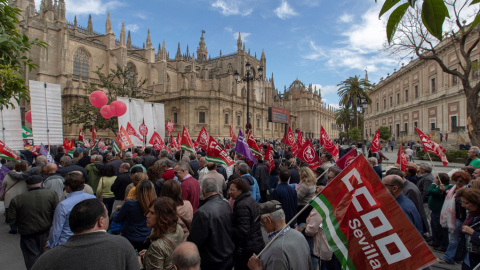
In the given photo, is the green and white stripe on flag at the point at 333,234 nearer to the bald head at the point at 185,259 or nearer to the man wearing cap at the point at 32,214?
the bald head at the point at 185,259

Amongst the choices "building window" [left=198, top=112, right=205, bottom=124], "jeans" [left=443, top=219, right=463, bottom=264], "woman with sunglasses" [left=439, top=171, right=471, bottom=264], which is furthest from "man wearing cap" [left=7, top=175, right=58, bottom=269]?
"building window" [left=198, top=112, right=205, bottom=124]

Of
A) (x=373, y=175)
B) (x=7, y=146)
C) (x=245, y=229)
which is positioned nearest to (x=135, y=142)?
(x=7, y=146)

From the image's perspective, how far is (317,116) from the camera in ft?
236

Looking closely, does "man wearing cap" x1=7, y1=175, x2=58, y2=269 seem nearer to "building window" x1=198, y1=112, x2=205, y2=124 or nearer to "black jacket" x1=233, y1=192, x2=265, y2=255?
"black jacket" x1=233, y1=192, x2=265, y2=255

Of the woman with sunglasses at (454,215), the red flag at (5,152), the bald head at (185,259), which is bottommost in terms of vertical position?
the woman with sunglasses at (454,215)

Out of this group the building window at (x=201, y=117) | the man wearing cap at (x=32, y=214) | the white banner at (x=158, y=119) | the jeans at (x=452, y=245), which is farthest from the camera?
the building window at (x=201, y=117)

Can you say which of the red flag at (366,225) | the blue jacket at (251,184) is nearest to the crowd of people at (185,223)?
the red flag at (366,225)

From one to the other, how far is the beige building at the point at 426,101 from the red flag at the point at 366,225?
2740 centimetres

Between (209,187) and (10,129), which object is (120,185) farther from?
(10,129)

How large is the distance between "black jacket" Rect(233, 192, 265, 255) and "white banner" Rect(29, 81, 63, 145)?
8.18 metres

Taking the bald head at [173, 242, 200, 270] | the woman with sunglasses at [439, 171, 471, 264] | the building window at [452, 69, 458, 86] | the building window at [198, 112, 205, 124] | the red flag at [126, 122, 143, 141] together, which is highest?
the building window at [452, 69, 458, 86]

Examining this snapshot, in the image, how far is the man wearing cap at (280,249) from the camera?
2.52 meters

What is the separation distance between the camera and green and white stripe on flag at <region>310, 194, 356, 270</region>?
7.84 feet

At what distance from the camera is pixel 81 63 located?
37594mm
